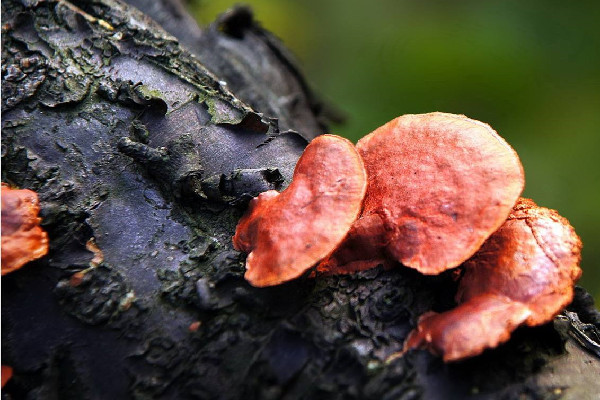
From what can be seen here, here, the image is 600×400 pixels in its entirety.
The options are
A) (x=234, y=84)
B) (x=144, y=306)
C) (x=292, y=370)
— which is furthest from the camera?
(x=234, y=84)

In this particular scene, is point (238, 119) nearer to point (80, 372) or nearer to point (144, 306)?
point (144, 306)

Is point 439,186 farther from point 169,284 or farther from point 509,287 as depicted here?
→ point 169,284

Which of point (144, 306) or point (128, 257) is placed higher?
point (128, 257)

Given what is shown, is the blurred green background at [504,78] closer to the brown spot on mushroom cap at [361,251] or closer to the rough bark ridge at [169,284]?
the rough bark ridge at [169,284]

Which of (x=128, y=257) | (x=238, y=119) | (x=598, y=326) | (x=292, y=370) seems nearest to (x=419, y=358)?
(x=292, y=370)

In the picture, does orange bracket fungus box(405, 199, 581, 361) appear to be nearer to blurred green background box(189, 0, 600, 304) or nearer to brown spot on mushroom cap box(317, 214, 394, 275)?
brown spot on mushroom cap box(317, 214, 394, 275)

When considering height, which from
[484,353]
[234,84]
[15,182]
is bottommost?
[484,353]

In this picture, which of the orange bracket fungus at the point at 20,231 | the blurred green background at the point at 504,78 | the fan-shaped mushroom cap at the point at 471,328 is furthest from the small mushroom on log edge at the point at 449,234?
the blurred green background at the point at 504,78
